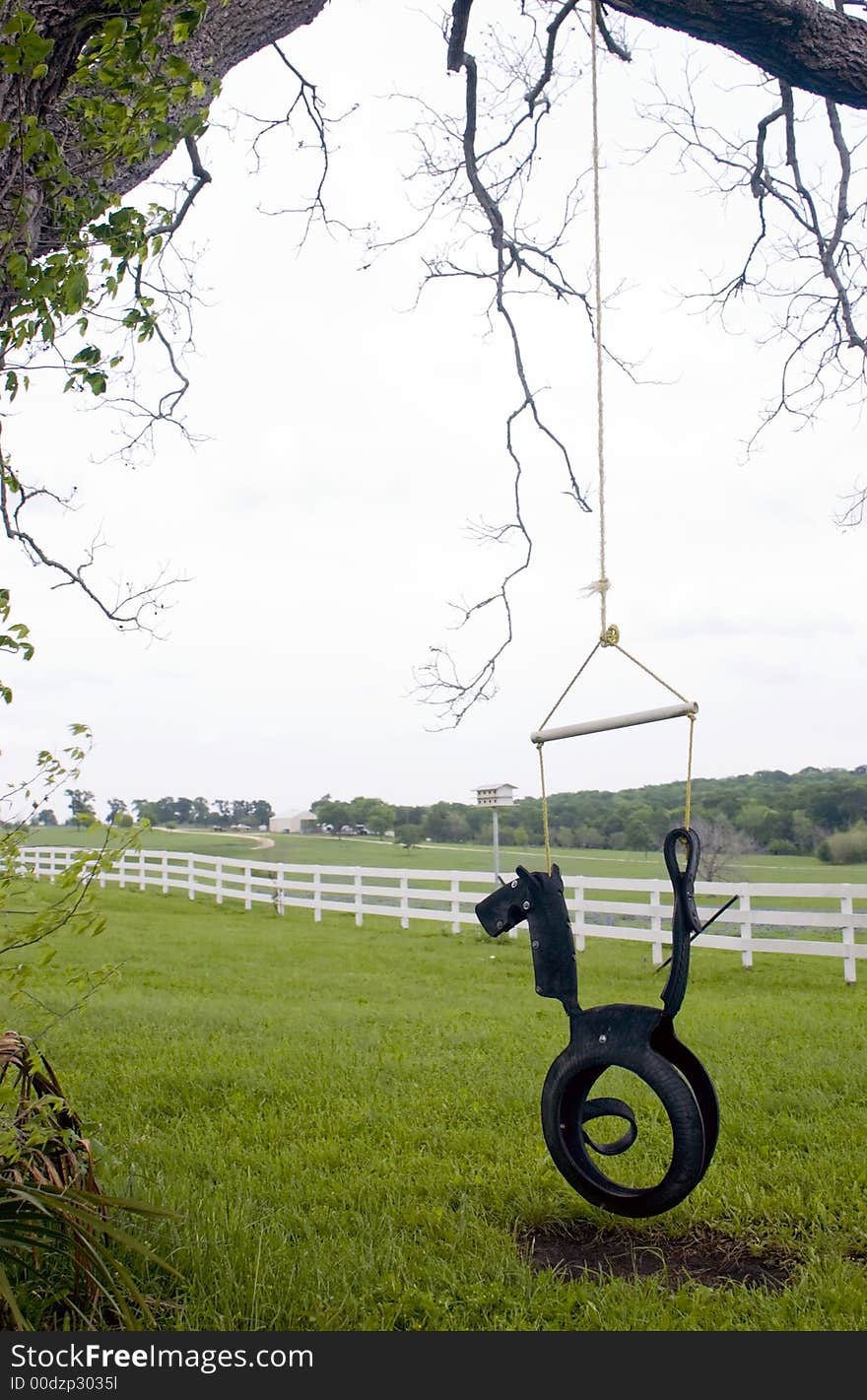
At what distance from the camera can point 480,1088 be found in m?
4.64

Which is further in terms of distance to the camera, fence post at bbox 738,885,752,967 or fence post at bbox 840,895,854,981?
fence post at bbox 738,885,752,967

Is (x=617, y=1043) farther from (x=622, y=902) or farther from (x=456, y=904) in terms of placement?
(x=456, y=904)

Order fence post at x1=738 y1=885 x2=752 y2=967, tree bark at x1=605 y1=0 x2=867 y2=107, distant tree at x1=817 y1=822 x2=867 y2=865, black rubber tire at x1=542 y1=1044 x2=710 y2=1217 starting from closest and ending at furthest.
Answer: black rubber tire at x1=542 y1=1044 x2=710 y2=1217, tree bark at x1=605 y1=0 x2=867 y2=107, distant tree at x1=817 y1=822 x2=867 y2=865, fence post at x1=738 y1=885 x2=752 y2=967

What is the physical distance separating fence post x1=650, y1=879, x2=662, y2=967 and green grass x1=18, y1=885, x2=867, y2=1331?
4.93 feet

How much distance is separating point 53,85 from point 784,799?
752 centimetres

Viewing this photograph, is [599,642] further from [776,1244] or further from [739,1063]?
[739,1063]

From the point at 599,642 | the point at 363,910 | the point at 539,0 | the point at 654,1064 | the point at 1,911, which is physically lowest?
the point at 363,910

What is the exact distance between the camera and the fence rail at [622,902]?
29.0ft

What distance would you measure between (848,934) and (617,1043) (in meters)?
7.22

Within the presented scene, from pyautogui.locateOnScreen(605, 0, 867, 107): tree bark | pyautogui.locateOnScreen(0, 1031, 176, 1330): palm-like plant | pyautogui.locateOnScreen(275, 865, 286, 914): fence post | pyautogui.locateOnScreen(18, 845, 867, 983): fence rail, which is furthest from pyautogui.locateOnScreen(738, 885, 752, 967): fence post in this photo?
pyautogui.locateOnScreen(0, 1031, 176, 1330): palm-like plant

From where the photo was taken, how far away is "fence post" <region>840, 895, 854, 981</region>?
28.3ft

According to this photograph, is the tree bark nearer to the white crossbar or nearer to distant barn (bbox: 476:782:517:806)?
the white crossbar

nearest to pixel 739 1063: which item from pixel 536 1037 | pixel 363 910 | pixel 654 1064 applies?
pixel 536 1037

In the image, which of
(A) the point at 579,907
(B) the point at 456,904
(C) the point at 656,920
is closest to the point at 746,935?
(C) the point at 656,920
